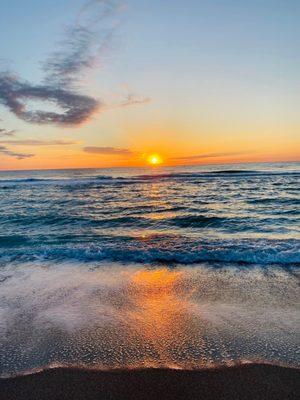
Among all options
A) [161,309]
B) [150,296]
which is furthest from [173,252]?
[161,309]

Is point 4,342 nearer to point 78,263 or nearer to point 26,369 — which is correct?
point 26,369

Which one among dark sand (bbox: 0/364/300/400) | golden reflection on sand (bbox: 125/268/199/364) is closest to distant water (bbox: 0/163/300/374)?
golden reflection on sand (bbox: 125/268/199/364)

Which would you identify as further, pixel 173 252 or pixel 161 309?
pixel 173 252

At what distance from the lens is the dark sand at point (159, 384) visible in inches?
117

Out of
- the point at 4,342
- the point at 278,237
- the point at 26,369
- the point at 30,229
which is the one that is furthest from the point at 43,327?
the point at 30,229

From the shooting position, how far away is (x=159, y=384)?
122 inches

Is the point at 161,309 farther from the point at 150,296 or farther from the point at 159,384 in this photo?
the point at 159,384

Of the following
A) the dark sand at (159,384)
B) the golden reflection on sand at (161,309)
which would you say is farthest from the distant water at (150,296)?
the dark sand at (159,384)

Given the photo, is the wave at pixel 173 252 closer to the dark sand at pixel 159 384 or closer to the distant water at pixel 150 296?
the distant water at pixel 150 296

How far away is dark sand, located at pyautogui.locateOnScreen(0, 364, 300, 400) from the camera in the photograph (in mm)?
2970

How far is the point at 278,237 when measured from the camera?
9336mm

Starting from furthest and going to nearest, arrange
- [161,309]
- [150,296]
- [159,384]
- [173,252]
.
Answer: [173,252] → [150,296] → [161,309] → [159,384]

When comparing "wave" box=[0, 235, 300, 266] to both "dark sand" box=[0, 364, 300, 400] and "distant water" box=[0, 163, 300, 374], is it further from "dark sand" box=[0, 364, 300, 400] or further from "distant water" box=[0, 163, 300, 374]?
"dark sand" box=[0, 364, 300, 400]

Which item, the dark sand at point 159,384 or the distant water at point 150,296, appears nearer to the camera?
the dark sand at point 159,384
